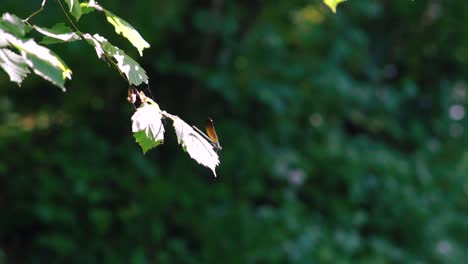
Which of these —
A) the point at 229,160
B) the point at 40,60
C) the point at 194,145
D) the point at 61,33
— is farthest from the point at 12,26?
the point at 229,160

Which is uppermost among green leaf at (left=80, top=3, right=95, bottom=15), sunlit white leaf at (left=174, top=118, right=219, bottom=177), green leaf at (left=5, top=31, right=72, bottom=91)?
green leaf at (left=80, top=3, right=95, bottom=15)

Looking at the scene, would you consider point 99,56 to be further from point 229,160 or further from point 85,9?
point 229,160

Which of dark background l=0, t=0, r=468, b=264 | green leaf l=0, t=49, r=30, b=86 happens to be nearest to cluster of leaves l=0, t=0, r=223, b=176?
green leaf l=0, t=49, r=30, b=86

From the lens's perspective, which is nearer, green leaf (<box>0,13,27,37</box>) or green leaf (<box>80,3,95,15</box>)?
green leaf (<box>0,13,27,37</box>)

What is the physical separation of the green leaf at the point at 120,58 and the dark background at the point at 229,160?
2.75 meters

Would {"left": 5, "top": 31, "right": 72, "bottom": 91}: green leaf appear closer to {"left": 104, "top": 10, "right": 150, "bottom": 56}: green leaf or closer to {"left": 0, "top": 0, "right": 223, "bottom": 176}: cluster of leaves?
{"left": 0, "top": 0, "right": 223, "bottom": 176}: cluster of leaves

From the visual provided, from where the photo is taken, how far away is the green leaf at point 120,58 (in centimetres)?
128

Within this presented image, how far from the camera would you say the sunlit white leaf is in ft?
4.09

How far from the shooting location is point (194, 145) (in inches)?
49.8

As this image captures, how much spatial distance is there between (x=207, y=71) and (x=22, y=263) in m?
1.73

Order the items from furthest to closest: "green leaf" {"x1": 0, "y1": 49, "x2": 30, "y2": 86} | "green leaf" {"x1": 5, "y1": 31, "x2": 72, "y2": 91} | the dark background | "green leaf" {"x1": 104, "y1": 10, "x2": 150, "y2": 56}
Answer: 1. the dark background
2. "green leaf" {"x1": 104, "y1": 10, "x2": 150, "y2": 56}
3. "green leaf" {"x1": 0, "y1": 49, "x2": 30, "y2": 86}
4. "green leaf" {"x1": 5, "y1": 31, "x2": 72, "y2": 91}

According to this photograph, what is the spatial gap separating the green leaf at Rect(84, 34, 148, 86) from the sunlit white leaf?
0.40 feet

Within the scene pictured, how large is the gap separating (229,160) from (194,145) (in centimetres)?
383

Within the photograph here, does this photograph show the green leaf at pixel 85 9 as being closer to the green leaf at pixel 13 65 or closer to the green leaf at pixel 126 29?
the green leaf at pixel 126 29
